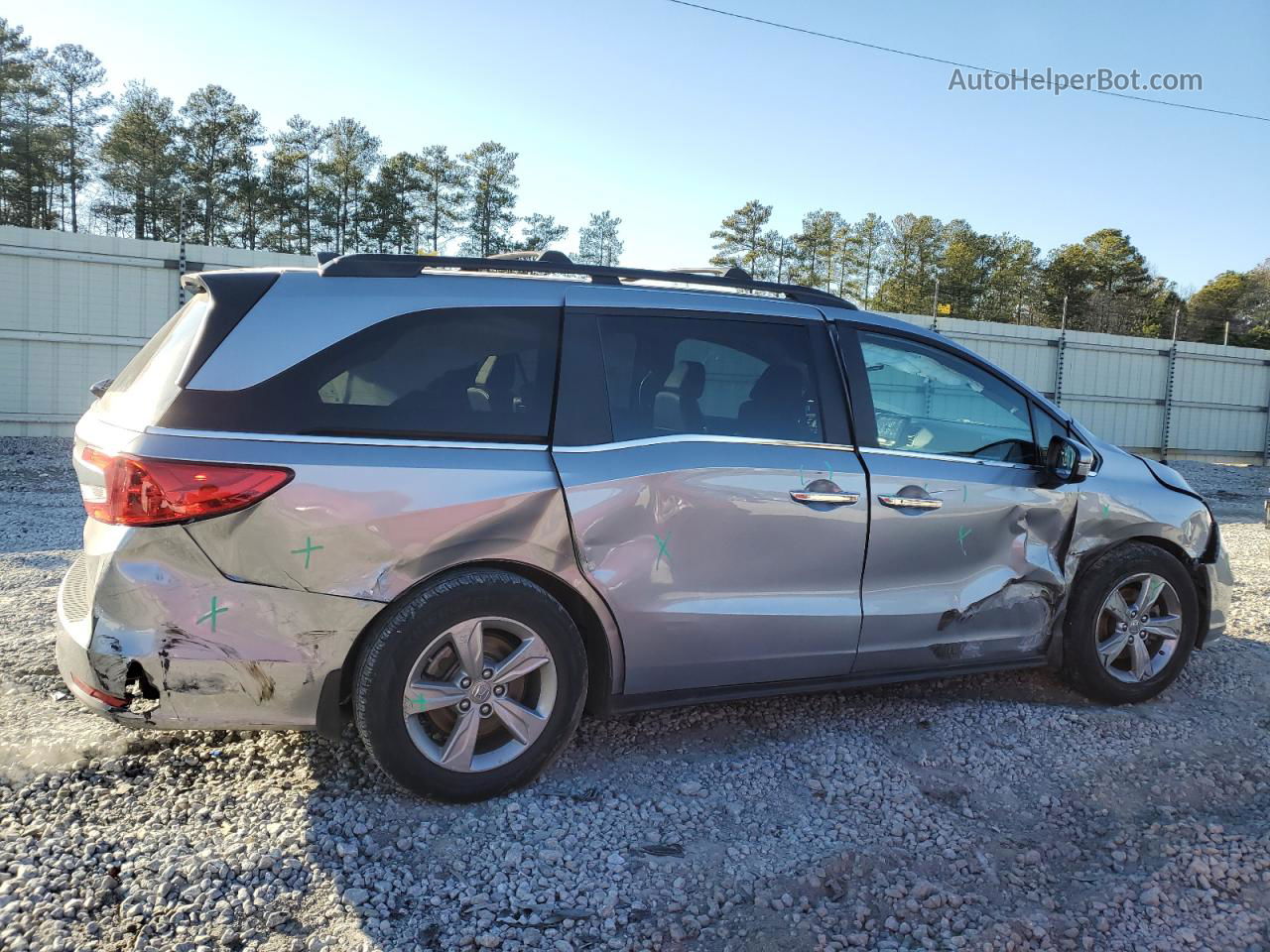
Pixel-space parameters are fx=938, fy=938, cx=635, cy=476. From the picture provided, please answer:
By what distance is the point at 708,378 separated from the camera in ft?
11.7

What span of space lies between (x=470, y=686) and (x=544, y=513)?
0.61 m

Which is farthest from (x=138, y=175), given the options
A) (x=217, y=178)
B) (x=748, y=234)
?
(x=748, y=234)

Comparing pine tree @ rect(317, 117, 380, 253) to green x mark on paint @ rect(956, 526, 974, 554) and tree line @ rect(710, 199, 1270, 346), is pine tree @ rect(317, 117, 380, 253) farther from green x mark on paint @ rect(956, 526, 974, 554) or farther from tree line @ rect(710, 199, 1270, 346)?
green x mark on paint @ rect(956, 526, 974, 554)

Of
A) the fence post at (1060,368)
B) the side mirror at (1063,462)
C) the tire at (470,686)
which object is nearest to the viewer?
the tire at (470,686)

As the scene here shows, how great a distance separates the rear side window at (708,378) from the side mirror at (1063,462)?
3.61ft

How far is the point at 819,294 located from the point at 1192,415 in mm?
20823

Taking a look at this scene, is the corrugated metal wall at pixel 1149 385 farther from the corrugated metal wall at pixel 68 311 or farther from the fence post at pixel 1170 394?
the corrugated metal wall at pixel 68 311

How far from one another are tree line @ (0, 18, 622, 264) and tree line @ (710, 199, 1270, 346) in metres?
12.0

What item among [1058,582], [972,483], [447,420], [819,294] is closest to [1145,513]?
[1058,582]

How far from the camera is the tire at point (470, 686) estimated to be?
2.93m

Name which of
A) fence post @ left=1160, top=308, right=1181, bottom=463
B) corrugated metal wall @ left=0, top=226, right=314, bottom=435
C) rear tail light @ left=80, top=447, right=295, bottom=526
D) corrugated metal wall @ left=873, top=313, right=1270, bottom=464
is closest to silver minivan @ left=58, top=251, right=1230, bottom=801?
rear tail light @ left=80, top=447, right=295, bottom=526

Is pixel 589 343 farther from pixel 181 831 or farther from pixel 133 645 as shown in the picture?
pixel 181 831

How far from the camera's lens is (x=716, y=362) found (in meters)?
3.62

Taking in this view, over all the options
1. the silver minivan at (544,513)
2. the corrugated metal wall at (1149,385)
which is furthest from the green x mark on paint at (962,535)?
the corrugated metal wall at (1149,385)
